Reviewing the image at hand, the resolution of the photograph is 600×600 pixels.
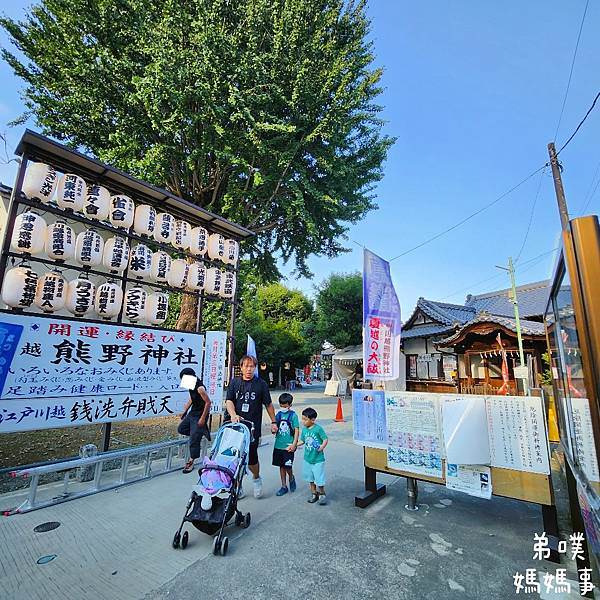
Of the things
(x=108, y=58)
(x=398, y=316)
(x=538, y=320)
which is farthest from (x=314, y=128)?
(x=538, y=320)

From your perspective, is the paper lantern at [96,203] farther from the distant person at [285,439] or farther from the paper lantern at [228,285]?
the distant person at [285,439]

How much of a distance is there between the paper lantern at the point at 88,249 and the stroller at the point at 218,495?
3.62 m

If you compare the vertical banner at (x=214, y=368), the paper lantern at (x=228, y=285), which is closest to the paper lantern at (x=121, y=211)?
the paper lantern at (x=228, y=285)

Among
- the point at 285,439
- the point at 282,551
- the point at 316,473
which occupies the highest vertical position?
the point at 285,439

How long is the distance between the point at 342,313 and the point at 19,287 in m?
18.2

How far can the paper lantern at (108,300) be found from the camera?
527 cm

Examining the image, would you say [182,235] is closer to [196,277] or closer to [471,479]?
[196,277]

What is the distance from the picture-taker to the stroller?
312cm

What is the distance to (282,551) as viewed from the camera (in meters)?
3.16

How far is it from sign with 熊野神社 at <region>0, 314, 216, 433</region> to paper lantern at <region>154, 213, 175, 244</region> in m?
1.89

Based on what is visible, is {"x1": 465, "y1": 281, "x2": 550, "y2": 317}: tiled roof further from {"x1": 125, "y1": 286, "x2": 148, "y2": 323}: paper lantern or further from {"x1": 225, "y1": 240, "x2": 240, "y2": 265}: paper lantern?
{"x1": 125, "y1": 286, "x2": 148, "y2": 323}: paper lantern

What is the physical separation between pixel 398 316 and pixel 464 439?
81.9 inches

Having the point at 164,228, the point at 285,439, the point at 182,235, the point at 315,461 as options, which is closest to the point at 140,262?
the point at 164,228

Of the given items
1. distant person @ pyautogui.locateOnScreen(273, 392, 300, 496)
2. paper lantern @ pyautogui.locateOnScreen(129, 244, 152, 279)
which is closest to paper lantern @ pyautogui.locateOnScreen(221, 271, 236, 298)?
paper lantern @ pyautogui.locateOnScreen(129, 244, 152, 279)
